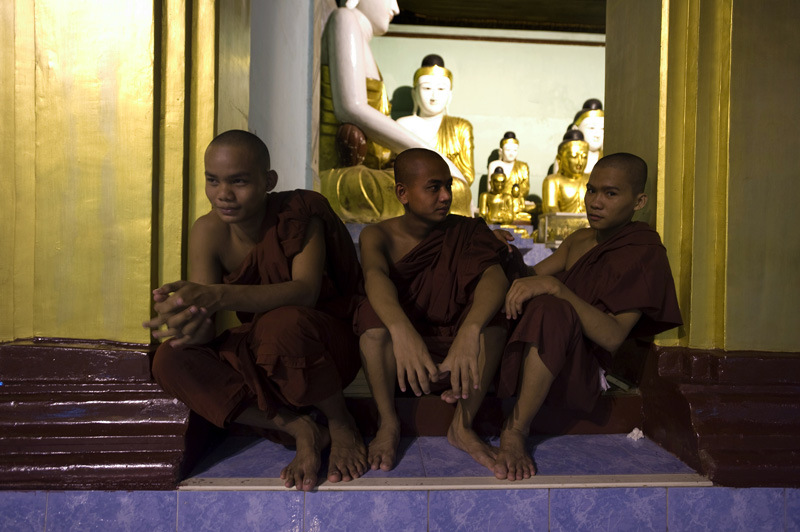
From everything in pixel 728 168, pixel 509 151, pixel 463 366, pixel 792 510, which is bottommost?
pixel 792 510

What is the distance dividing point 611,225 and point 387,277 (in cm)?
83

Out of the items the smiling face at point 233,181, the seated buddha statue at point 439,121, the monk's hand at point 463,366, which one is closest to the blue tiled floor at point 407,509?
the monk's hand at point 463,366

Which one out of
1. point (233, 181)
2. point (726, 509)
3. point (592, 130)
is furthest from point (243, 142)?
point (592, 130)

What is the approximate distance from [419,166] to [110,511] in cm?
138

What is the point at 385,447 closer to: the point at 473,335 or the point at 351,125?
the point at 473,335

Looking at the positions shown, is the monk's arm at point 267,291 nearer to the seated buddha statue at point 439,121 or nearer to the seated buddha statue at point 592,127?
the seated buddha statue at point 439,121

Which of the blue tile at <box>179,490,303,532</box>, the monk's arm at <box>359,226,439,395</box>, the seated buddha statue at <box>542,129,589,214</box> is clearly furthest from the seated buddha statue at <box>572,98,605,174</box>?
the blue tile at <box>179,490,303,532</box>

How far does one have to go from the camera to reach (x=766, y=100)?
184 cm

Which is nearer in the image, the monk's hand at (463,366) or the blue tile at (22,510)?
the blue tile at (22,510)

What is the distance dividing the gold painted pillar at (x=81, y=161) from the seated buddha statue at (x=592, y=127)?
5424 mm

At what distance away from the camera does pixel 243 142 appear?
1.69 metres

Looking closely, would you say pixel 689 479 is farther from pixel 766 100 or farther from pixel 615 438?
pixel 766 100

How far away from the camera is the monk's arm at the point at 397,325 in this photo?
5.21 ft

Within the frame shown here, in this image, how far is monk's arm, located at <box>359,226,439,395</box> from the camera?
5.21 feet
